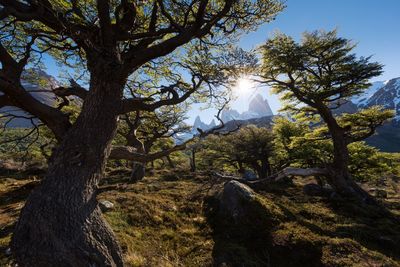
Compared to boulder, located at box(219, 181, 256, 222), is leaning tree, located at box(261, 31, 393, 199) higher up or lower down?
higher up

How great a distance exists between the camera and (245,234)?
8.59m

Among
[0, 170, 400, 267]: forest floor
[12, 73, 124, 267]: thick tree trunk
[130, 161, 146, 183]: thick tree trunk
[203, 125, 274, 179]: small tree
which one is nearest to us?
[12, 73, 124, 267]: thick tree trunk

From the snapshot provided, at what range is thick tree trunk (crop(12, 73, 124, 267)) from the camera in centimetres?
455

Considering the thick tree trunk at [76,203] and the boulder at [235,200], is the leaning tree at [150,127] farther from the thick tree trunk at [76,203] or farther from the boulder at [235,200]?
the thick tree trunk at [76,203]

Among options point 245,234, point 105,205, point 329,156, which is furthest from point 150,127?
point 329,156

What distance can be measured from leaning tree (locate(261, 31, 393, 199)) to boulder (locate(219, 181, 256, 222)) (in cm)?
778

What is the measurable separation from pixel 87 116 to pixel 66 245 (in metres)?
2.93

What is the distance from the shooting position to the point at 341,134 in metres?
16.8

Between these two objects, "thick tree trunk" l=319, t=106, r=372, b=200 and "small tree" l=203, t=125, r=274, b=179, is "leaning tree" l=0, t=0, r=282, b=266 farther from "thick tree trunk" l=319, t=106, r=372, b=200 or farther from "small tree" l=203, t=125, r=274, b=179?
"small tree" l=203, t=125, r=274, b=179

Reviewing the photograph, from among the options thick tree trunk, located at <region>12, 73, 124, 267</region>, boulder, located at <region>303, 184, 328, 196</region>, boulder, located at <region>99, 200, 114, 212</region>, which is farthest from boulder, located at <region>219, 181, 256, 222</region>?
boulder, located at <region>303, 184, 328, 196</region>

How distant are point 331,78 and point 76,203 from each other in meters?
16.3

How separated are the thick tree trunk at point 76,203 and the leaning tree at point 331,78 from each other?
13.3 meters

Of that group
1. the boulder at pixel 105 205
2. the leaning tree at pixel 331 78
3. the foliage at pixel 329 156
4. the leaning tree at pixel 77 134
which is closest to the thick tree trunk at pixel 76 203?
the leaning tree at pixel 77 134

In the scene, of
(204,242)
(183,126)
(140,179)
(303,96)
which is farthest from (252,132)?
(204,242)
